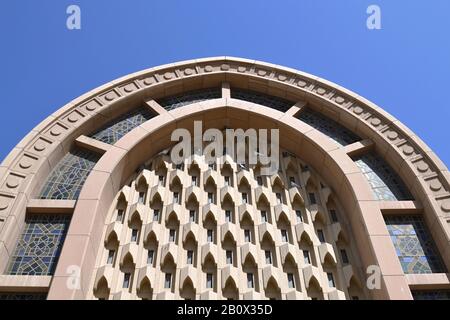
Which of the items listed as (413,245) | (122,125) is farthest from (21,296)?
(413,245)

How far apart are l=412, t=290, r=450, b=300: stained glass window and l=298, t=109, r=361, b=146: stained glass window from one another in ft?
14.1

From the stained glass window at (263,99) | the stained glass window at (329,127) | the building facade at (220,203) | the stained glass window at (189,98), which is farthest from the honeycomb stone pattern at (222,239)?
the stained glass window at (263,99)

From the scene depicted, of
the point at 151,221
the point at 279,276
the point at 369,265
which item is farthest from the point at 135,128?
the point at 369,265

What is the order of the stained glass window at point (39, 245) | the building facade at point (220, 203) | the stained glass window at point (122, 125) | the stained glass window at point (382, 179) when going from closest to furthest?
the stained glass window at point (39, 245), the building facade at point (220, 203), the stained glass window at point (382, 179), the stained glass window at point (122, 125)

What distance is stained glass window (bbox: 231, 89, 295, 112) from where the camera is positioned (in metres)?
12.8

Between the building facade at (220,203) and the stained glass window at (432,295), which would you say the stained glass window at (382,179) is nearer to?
the building facade at (220,203)

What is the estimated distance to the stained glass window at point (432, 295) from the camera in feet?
26.9

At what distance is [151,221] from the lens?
9.95m

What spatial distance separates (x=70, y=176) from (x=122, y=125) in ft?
7.15

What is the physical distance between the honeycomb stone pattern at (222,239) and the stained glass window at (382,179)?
1000mm

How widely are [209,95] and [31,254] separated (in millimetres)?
6619

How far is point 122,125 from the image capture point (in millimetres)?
11781

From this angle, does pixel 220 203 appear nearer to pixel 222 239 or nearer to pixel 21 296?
pixel 222 239

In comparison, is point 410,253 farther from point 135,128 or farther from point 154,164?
point 135,128
